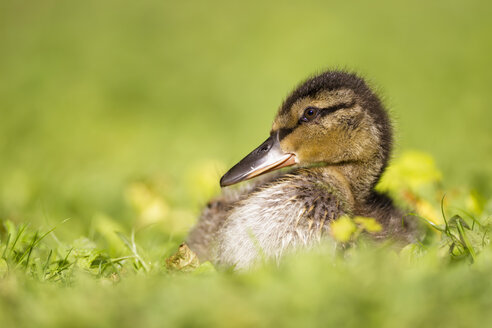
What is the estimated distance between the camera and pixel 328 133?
354cm

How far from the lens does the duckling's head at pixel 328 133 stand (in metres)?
3.50

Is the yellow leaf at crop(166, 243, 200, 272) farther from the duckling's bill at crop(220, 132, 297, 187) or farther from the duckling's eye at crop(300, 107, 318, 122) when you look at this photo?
the duckling's eye at crop(300, 107, 318, 122)

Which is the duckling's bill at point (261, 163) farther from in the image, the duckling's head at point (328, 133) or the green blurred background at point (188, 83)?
the green blurred background at point (188, 83)

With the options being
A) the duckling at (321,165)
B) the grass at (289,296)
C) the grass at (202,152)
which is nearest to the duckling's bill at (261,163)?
the duckling at (321,165)

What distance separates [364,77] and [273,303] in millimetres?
2255

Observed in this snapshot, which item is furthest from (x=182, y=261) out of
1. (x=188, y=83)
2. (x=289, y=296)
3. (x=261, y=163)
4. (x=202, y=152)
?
(x=188, y=83)

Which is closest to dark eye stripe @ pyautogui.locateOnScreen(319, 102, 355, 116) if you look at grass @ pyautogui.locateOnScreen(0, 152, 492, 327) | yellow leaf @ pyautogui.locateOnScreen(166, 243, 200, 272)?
grass @ pyautogui.locateOnScreen(0, 152, 492, 327)

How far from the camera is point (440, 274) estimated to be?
2287 mm

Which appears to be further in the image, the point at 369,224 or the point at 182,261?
the point at 182,261

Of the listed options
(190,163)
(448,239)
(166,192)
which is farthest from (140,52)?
(448,239)

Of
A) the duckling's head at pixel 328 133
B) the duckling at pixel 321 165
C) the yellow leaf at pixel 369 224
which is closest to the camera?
the yellow leaf at pixel 369 224

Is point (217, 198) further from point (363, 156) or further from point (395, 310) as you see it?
point (395, 310)

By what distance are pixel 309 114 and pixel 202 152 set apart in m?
3.75

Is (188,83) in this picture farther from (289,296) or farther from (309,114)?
(289,296)
